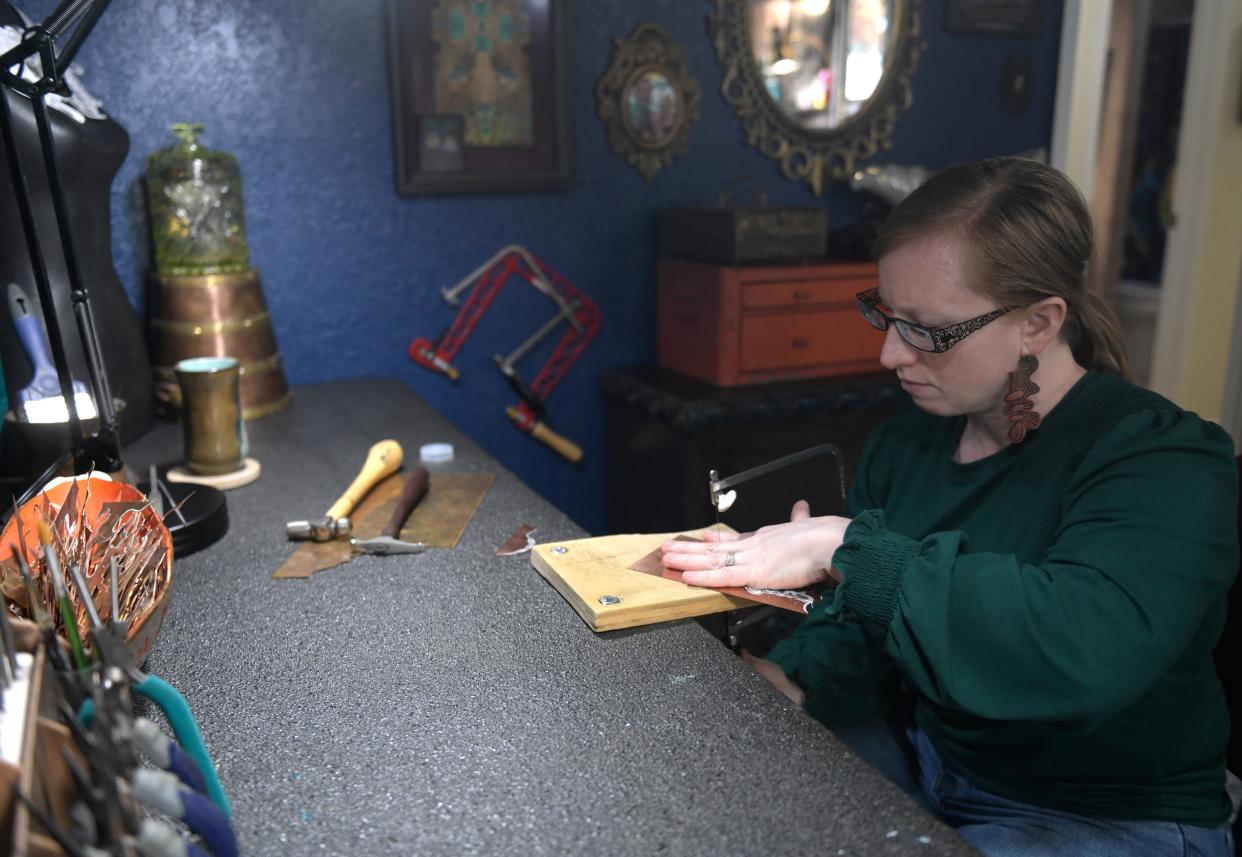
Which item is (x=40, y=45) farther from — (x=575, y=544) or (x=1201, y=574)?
(x=1201, y=574)

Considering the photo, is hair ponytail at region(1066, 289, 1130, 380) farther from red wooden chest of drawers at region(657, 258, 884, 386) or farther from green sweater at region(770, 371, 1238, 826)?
red wooden chest of drawers at region(657, 258, 884, 386)

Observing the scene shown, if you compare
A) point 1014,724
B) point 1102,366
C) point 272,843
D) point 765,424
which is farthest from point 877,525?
point 765,424

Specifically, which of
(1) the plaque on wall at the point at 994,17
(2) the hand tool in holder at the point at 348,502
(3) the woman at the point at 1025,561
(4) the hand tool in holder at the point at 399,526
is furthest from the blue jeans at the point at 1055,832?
(1) the plaque on wall at the point at 994,17

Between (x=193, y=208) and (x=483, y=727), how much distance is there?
5.11 feet

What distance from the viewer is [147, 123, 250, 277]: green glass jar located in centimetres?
199

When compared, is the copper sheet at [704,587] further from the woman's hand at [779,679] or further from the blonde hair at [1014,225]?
the blonde hair at [1014,225]

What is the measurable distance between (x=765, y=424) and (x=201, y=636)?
1469 mm

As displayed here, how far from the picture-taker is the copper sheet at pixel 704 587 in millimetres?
1020

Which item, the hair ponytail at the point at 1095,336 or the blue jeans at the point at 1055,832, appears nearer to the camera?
the blue jeans at the point at 1055,832

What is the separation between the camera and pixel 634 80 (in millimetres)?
2404

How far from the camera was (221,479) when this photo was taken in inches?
59.4

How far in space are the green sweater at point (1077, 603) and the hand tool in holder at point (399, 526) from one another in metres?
0.55

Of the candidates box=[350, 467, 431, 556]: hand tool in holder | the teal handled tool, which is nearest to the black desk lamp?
box=[350, 467, 431, 556]: hand tool in holder

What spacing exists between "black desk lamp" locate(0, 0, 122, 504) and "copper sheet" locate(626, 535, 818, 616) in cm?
67
